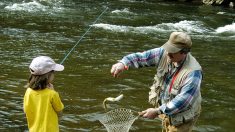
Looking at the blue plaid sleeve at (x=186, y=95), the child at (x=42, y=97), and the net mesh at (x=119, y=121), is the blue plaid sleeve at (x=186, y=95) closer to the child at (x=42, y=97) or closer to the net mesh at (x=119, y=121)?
the net mesh at (x=119, y=121)

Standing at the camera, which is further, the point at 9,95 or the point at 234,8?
the point at 234,8

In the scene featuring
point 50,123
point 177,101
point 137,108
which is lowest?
point 137,108

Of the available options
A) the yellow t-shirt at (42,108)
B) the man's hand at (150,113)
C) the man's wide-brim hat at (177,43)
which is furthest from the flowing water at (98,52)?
the man's wide-brim hat at (177,43)

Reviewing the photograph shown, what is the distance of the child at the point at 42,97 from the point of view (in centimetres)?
443

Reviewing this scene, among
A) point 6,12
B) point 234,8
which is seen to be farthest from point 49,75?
point 234,8

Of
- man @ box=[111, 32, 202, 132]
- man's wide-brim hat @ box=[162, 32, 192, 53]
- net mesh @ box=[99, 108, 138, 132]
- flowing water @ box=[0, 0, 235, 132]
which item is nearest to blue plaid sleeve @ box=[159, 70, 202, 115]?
man @ box=[111, 32, 202, 132]

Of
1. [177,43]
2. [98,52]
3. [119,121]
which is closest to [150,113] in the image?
[177,43]

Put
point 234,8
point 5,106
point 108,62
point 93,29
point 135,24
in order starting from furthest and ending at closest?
point 234,8 → point 135,24 → point 93,29 → point 108,62 → point 5,106

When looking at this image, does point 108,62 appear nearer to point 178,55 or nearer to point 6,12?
point 178,55

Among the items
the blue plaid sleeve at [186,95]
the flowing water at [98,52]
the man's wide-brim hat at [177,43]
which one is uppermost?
the man's wide-brim hat at [177,43]

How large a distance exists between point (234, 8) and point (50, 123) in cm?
2652

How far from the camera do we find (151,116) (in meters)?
4.13

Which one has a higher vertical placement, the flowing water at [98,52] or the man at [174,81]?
the man at [174,81]

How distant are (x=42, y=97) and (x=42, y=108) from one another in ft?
0.37
